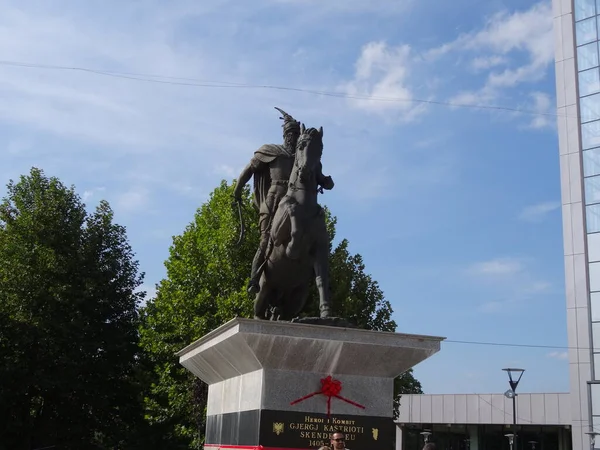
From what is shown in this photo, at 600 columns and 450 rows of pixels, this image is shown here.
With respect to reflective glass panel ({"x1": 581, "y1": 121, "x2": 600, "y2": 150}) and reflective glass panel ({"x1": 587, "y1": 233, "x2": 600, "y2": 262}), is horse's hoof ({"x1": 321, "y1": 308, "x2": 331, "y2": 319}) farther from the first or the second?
reflective glass panel ({"x1": 581, "y1": 121, "x2": 600, "y2": 150})

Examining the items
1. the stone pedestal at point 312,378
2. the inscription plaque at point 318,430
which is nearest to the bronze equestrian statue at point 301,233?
the stone pedestal at point 312,378

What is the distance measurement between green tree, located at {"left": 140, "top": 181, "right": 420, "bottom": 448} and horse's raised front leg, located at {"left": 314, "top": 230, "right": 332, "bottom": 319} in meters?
14.3

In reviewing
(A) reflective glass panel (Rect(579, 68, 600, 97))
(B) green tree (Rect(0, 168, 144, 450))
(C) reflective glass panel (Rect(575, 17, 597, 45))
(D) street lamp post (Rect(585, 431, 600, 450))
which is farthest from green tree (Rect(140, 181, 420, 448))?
(C) reflective glass panel (Rect(575, 17, 597, 45))

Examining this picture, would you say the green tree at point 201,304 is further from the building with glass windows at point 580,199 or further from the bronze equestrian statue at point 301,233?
the bronze equestrian statue at point 301,233

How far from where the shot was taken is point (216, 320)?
79.6 ft

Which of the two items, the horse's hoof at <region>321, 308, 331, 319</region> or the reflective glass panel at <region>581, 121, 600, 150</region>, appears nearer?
the horse's hoof at <region>321, 308, 331, 319</region>

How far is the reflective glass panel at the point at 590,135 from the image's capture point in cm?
3594

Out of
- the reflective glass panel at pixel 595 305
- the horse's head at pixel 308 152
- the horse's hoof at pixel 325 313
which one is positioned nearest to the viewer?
the horse's hoof at pixel 325 313

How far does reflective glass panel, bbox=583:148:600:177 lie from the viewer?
1405 inches

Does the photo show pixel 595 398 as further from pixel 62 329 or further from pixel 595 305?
pixel 62 329

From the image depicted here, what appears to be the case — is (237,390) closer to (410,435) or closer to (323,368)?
(323,368)

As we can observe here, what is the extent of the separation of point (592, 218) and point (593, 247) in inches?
52.6

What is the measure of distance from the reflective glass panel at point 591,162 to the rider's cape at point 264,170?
2939cm

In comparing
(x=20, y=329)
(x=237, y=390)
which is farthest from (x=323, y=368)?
(x=20, y=329)
